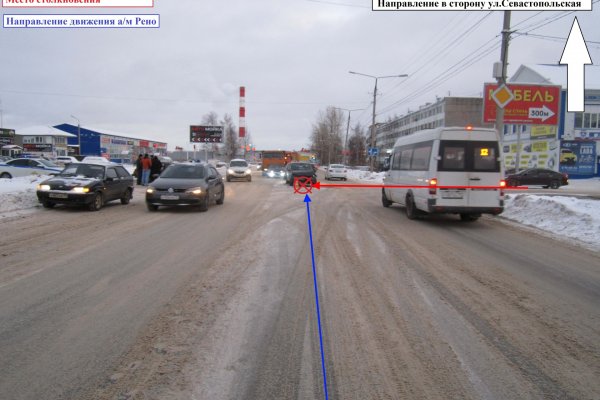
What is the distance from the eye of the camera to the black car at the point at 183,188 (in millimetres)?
12836

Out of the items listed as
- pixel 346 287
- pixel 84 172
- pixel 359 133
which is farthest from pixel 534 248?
pixel 359 133

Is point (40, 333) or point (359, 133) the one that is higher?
point (359, 133)

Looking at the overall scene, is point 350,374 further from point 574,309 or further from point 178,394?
point 574,309

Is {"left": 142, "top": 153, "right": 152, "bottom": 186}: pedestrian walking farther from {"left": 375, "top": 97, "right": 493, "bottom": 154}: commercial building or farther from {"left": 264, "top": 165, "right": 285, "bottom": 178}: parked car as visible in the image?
{"left": 375, "top": 97, "right": 493, "bottom": 154}: commercial building

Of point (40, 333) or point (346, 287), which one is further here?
point (346, 287)

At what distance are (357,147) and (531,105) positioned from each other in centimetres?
7544

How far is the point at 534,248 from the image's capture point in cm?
864

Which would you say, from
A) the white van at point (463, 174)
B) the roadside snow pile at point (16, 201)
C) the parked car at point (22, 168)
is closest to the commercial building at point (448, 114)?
the parked car at point (22, 168)

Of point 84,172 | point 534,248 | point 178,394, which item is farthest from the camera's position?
point 84,172

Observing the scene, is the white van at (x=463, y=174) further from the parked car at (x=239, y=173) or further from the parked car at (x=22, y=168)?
the parked car at (x=239, y=173)

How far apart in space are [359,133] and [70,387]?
111970mm

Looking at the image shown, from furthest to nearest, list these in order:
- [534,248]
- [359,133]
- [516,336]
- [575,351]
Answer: [359,133] < [534,248] < [516,336] < [575,351]

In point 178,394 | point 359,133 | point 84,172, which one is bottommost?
point 178,394

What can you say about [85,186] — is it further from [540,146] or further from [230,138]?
[230,138]
